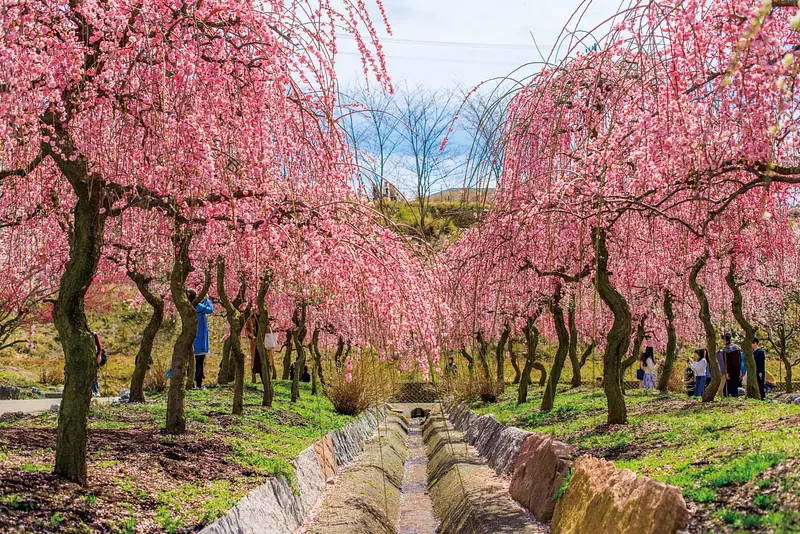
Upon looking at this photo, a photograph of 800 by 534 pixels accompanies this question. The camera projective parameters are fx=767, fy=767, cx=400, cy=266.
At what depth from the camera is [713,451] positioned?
6.30 m

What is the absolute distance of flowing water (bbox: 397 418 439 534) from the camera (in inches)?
347

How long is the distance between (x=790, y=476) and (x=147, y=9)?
497 centimetres

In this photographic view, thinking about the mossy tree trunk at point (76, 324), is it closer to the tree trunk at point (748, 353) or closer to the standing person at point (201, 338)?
the standing person at point (201, 338)

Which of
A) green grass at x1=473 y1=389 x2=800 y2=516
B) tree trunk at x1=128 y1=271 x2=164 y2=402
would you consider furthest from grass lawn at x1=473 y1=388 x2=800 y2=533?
tree trunk at x1=128 y1=271 x2=164 y2=402

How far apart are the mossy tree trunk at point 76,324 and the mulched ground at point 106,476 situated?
23cm

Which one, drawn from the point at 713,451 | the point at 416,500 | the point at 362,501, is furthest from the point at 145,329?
the point at 713,451

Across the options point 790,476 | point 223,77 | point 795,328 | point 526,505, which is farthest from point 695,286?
point 795,328

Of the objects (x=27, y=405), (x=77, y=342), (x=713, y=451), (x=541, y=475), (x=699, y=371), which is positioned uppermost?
(x=77, y=342)

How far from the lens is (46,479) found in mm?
5336

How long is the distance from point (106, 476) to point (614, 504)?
382cm

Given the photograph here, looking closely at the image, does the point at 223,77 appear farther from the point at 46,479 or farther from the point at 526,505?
the point at 526,505

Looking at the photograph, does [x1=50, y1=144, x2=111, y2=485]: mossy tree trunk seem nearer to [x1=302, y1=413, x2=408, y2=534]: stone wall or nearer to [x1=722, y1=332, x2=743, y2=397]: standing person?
[x1=302, y1=413, x2=408, y2=534]: stone wall

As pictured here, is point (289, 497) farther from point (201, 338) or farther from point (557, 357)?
point (201, 338)

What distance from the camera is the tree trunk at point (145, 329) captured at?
12250 mm
